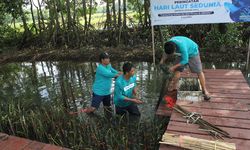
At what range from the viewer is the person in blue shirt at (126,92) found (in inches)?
154

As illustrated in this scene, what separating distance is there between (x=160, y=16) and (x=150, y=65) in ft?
5.69

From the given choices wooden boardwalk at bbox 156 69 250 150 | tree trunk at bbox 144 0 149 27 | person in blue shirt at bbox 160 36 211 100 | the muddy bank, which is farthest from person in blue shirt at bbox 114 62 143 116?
tree trunk at bbox 144 0 149 27

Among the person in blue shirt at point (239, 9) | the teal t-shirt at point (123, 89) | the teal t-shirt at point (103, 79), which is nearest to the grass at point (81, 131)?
the teal t-shirt at point (123, 89)

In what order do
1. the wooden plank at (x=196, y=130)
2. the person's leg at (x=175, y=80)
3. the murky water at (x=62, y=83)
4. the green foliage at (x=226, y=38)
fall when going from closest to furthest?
the wooden plank at (x=196, y=130), the person's leg at (x=175, y=80), the murky water at (x=62, y=83), the green foliage at (x=226, y=38)

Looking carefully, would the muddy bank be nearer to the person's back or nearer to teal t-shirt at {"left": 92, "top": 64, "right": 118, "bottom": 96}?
the person's back

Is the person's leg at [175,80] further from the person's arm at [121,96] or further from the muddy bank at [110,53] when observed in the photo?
the muddy bank at [110,53]

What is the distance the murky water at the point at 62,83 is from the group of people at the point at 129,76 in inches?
25.4

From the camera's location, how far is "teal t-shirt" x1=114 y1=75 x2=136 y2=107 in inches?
158

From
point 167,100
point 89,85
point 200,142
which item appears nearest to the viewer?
point 200,142

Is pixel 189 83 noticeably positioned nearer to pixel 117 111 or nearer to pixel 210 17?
pixel 117 111

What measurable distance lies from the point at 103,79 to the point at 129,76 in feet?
1.83

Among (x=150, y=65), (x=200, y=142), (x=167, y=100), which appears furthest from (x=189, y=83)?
(x=150, y=65)

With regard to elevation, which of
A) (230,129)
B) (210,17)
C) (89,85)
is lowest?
(89,85)

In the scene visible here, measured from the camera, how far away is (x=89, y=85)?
664 centimetres
